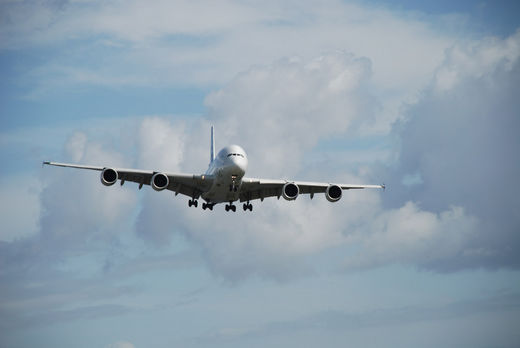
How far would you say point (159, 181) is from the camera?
62969 mm

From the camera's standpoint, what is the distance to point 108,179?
61.3 meters

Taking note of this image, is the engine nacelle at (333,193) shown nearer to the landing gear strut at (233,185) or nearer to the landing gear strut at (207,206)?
the landing gear strut at (233,185)

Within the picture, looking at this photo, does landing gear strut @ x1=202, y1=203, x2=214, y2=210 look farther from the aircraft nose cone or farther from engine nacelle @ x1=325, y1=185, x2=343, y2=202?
engine nacelle @ x1=325, y1=185, x2=343, y2=202

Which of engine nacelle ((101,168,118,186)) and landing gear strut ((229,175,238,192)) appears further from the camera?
engine nacelle ((101,168,118,186))

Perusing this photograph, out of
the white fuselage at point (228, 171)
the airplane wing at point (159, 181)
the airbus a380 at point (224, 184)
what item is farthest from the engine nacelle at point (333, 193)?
the airplane wing at point (159, 181)

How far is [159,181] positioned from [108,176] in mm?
4475

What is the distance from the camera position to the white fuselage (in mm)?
59719

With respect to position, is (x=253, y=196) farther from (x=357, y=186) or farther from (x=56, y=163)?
(x=56, y=163)

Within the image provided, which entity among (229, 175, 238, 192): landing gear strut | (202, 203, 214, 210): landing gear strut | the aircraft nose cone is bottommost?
(229, 175, 238, 192): landing gear strut

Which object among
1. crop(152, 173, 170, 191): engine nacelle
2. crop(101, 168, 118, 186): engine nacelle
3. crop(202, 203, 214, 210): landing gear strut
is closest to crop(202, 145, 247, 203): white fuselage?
crop(152, 173, 170, 191): engine nacelle

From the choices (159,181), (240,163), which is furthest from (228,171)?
(159,181)

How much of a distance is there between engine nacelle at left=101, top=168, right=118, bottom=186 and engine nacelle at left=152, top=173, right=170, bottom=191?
3.40m

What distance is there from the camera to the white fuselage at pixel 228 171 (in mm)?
59719

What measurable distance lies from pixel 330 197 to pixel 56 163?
81.3 feet
